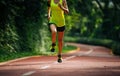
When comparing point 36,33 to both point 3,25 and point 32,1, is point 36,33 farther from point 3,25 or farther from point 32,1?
point 3,25

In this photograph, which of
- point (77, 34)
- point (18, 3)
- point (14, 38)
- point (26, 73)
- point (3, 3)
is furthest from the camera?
point (77, 34)

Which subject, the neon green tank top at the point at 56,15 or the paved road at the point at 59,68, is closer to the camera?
the paved road at the point at 59,68

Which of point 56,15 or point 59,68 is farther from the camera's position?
point 59,68

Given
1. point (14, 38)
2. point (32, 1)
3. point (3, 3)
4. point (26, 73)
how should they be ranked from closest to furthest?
point (26, 73) → point (3, 3) → point (14, 38) → point (32, 1)

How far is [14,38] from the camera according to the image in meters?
24.0

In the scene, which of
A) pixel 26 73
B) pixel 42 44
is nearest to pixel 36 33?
pixel 42 44

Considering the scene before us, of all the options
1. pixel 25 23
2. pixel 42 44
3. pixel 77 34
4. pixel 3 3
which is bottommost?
pixel 77 34

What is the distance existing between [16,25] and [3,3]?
4186 millimetres

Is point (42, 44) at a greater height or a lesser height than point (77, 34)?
greater

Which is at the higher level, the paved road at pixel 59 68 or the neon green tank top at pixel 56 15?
the neon green tank top at pixel 56 15

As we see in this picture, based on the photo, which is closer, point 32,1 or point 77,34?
point 32,1

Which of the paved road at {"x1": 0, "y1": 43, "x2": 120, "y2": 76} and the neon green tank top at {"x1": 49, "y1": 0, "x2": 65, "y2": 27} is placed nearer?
the paved road at {"x1": 0, "y1": 43, "x2": 120, "y2": 76}

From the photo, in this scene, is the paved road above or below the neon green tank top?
below

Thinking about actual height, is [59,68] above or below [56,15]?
below
